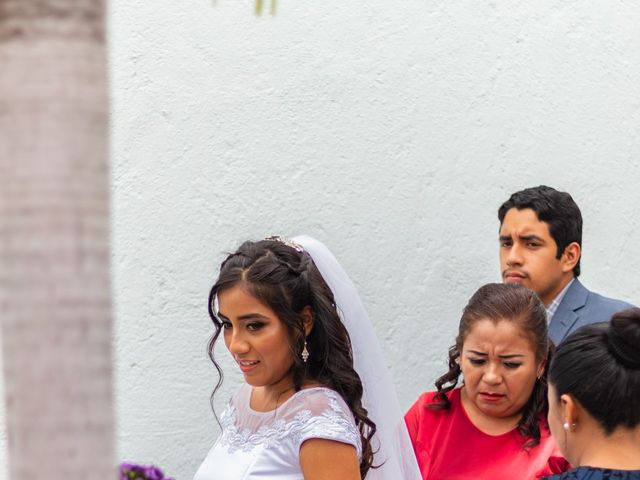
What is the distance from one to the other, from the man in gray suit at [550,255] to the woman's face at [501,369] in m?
0.79

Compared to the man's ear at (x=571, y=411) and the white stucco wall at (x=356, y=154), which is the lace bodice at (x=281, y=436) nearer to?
the man's ear at (x=571, y=411)

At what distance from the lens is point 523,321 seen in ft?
12.2

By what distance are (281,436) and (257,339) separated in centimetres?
27

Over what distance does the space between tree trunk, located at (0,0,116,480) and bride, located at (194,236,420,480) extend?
1.56 meters

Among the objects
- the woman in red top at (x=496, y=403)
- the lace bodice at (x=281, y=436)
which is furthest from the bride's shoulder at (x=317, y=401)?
the woman in red top at (x=496, y=403)

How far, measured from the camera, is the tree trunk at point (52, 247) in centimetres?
162

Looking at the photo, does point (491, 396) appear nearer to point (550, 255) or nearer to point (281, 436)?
point (281, 436)

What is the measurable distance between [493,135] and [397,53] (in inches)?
21.1

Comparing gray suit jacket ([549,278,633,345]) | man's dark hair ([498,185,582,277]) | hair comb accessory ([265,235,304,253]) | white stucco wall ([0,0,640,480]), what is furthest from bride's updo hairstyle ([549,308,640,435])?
white stucco wall ([0,0,640,480])

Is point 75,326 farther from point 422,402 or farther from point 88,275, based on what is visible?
point 422,402

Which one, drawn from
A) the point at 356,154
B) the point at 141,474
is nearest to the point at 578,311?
the point at 356,154

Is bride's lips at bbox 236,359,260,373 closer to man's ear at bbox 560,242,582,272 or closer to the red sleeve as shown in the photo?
the red sleeve

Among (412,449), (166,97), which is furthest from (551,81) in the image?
(412,449)

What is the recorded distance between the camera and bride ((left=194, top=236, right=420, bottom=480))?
3199mm
